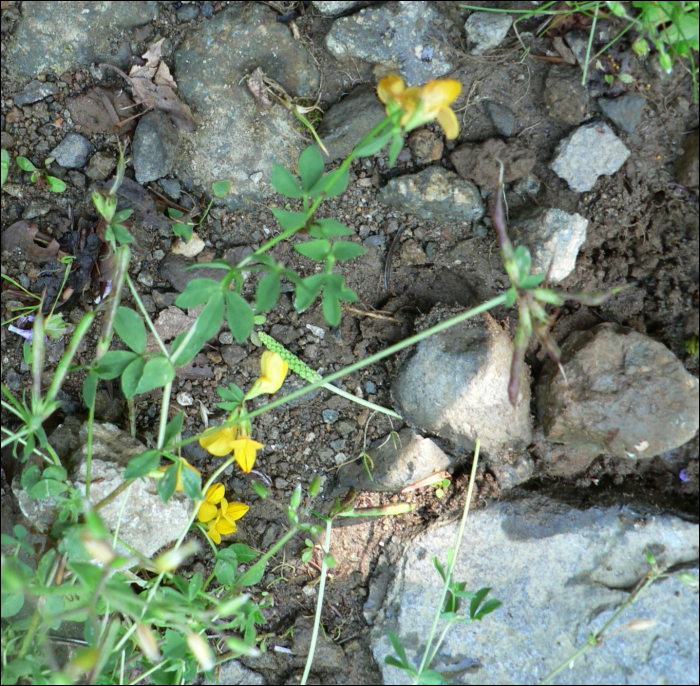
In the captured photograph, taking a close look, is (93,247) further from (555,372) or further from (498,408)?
(555,372)

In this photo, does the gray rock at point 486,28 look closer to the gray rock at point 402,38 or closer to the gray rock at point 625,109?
the gray rock at point 402,38

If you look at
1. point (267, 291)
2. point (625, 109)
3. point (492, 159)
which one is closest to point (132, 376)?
point (267, 291)

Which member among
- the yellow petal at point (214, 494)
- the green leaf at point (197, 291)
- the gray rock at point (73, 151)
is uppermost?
the gray rock at point (73, 151)

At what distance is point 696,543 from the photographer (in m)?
2.64

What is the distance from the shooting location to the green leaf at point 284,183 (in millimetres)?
2150

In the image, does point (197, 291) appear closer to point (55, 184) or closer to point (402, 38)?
point (55, 184)

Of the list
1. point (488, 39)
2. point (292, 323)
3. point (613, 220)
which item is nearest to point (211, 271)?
point (292, 323)

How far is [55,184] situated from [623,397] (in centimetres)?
271

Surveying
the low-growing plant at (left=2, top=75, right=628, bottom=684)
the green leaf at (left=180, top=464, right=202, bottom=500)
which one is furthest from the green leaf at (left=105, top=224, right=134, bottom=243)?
the green leaf at (left=180, top=464, right=202, bottom=500)

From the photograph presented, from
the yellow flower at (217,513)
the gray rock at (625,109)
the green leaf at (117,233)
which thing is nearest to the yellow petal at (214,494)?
the yellow flower at (217,513)

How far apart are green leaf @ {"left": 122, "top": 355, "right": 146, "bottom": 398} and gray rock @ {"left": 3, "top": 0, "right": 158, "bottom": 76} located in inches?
58.2

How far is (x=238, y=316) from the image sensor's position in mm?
2113

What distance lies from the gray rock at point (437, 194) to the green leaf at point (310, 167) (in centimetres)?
66

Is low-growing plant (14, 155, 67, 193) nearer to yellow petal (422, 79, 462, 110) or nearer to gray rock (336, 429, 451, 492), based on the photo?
yellow petal (422, 79, 462, 110)
